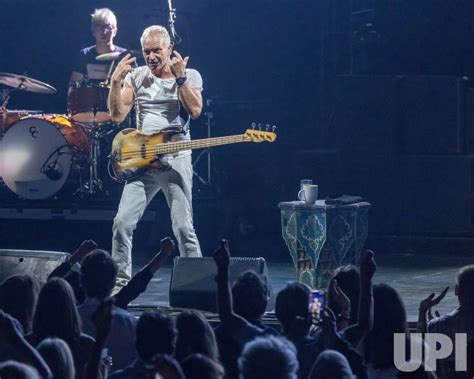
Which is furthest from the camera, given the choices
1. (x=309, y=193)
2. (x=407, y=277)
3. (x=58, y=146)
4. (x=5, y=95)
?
(x=5, y=95)

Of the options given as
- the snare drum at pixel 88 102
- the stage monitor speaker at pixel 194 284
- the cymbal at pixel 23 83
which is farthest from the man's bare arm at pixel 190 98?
the cymbal at pixel 23 83

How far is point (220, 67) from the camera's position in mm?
14484

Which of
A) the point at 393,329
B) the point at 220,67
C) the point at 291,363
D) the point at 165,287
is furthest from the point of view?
the point at 220,67

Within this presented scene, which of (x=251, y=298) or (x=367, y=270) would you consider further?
(x=251, y=298)

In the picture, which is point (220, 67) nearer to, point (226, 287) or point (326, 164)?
point (326, 164)

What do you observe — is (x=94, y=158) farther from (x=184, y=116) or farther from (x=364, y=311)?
(x=364, y=311)

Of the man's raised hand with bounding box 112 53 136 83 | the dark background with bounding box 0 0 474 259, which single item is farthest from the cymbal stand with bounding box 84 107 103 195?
the man's raised hand with bounding box 112 53 136 83

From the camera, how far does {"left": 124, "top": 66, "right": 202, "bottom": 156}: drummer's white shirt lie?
9664 millimetres

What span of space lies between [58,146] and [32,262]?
204 inches

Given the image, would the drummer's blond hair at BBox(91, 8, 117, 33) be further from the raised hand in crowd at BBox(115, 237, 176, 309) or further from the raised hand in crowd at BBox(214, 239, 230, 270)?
the raised hand in crowd at BBox(214, 239, 230, 270)

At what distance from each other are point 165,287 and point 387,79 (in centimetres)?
410

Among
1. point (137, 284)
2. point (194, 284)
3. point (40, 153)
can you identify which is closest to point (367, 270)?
point (137, 284)

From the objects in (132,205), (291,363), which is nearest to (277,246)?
(132,205)

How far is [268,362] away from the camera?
4160mm
